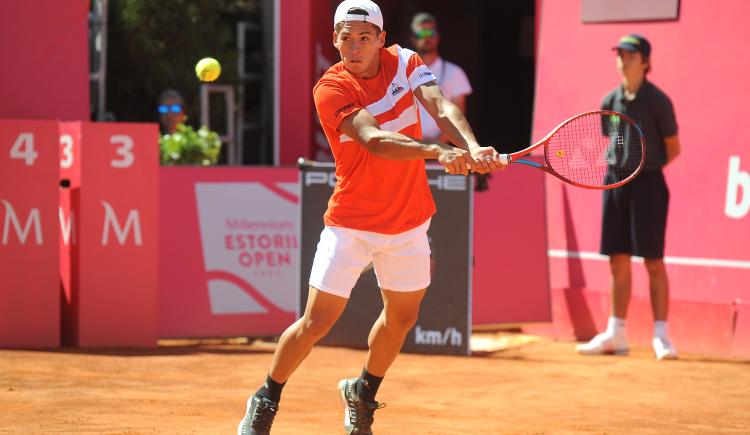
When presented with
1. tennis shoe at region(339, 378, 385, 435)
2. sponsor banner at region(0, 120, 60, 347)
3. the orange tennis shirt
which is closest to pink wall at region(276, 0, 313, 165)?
sponsor banner at region(0, 120, 60, 347)

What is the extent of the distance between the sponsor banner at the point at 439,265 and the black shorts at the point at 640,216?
3.45 ft

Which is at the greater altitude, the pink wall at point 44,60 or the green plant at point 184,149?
the pink wall at point 44,60

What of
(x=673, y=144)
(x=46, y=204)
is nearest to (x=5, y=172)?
(x=46, y=204)

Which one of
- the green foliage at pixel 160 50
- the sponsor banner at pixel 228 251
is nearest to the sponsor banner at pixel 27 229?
the sponsor banner at pixel 228 251

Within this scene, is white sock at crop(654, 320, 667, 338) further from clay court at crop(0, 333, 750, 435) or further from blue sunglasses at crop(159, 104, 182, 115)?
blue sunglasses at crop(159, 104, 182, 115)


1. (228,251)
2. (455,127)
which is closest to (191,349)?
(228,251)

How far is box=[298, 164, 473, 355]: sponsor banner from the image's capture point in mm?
9102

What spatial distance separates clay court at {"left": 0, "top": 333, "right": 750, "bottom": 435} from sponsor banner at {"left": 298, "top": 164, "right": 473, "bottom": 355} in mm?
178

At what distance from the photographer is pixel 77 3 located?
10.4 metres

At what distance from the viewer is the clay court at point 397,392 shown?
6438 millimetres

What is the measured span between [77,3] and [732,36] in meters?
5.23

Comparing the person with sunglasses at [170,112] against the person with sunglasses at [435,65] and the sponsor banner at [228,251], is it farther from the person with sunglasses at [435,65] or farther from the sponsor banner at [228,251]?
the person with sunglasses at [435,65]

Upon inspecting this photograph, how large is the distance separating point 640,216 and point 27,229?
4.32m

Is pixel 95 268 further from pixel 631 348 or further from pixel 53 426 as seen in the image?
pixel 631 348
